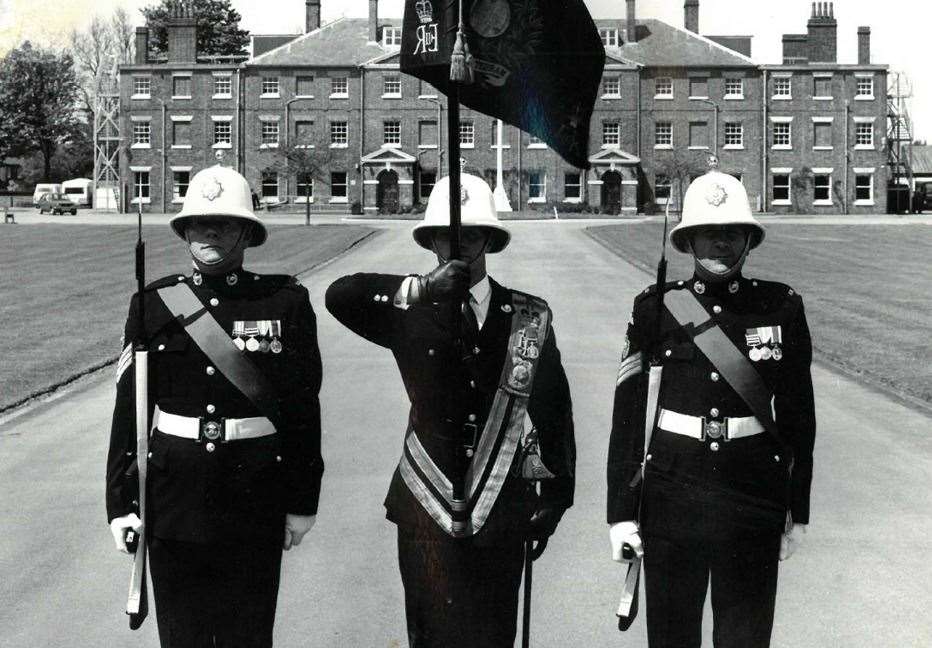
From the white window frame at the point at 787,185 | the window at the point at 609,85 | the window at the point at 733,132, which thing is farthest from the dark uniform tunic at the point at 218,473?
the white window frame at the point at 787,185

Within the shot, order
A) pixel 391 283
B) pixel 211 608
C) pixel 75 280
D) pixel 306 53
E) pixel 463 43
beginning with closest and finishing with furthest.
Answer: pixel 463 43
pixel 391 283
pixel 211 608
pixel 75 280
pixel 306 53

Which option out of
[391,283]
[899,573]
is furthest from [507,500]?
[899,573]

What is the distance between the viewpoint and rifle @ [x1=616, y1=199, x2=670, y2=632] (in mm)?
4332

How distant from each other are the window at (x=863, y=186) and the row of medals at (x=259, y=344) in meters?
75.0

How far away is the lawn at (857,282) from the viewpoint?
1653 cm

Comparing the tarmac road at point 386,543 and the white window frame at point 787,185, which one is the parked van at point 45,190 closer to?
the white window frame at point 787,185

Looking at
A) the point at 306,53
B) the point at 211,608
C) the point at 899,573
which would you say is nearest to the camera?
the point at 211,608

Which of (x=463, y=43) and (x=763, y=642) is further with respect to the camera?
(x=763, y=642)

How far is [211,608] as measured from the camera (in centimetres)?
428

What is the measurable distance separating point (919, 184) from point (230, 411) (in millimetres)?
85651

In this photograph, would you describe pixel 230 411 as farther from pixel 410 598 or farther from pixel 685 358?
pixel 685 358

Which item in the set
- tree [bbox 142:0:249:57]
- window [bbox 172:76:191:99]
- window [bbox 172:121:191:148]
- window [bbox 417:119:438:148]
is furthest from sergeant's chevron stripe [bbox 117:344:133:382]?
tree [bbox 142:0:249:57]

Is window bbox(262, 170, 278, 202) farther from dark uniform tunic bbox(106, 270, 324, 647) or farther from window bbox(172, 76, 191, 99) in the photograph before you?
dark uniform tunic bbox(106, 270, 324, 647)

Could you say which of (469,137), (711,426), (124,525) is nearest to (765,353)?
(711,426)
